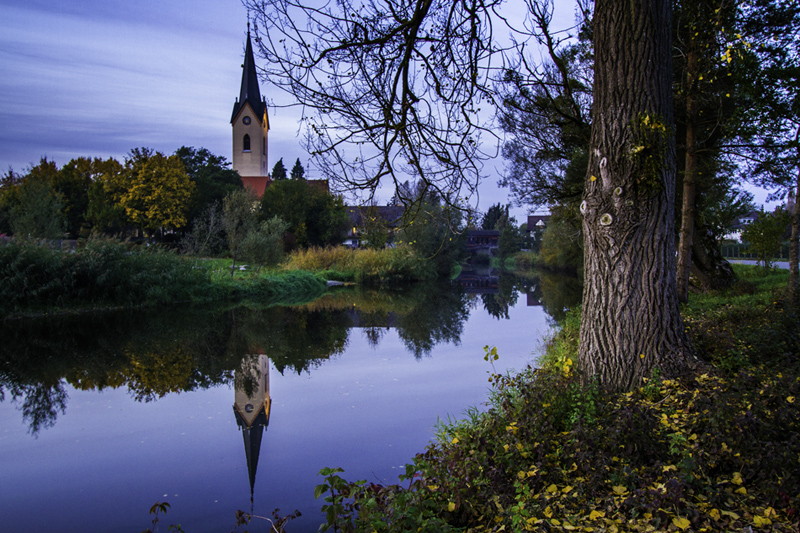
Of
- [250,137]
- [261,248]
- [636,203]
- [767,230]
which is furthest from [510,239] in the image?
[636,203]

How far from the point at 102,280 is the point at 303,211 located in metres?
23.5

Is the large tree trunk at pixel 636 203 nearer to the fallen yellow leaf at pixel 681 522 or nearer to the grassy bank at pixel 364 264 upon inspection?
the fallen yellow leaf at pixel 681 522

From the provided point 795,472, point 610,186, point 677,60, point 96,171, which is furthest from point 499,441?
point 96,171

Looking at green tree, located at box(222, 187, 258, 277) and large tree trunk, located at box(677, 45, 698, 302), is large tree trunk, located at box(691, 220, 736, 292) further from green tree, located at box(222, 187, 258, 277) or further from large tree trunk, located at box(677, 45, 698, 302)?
green tree, located at box(222, 187, 258, 277)

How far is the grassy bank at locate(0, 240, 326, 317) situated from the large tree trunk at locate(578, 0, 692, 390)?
48.2ft

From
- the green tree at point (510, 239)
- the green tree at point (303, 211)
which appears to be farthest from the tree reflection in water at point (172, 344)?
the green tree at point (510, 239)

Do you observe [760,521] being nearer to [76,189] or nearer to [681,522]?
[681,522]

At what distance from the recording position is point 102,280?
15273 mm

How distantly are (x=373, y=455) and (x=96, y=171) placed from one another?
4713 centimetres

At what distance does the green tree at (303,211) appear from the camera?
125 feet

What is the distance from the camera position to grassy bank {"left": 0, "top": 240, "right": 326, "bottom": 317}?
13.6m

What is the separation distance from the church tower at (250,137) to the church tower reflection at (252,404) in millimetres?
46987

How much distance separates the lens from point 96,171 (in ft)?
143

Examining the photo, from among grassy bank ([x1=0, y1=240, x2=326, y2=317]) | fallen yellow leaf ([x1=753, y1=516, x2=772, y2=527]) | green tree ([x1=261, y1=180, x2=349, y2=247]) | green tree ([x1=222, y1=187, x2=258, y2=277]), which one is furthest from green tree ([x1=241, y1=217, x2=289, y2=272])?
fallen yellow leaf ([x1=753, y1=516, x2=772, y2=527])
